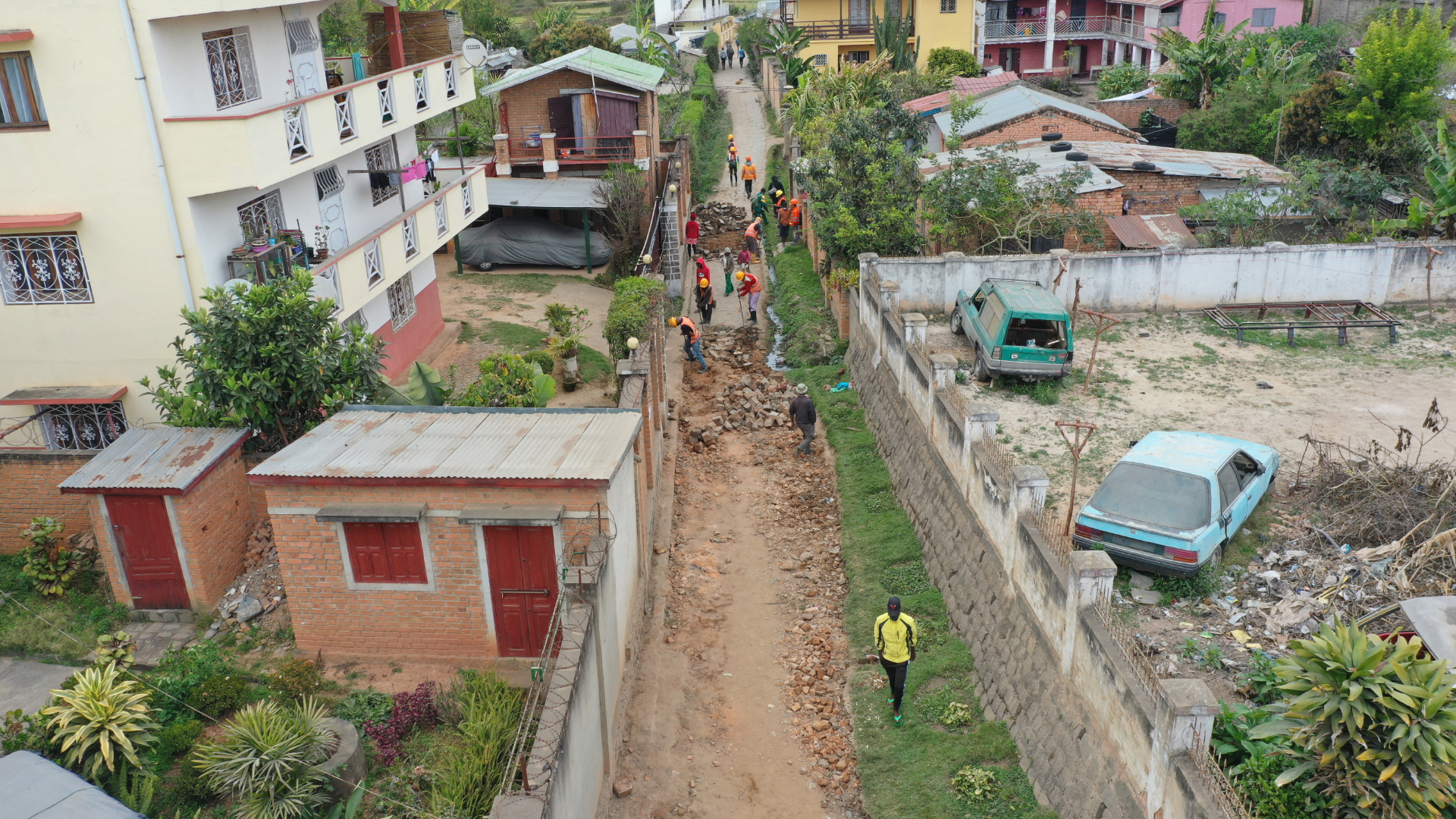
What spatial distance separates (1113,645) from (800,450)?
32.2ft

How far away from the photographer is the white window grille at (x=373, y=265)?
1705 cm

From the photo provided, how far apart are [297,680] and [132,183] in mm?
7646

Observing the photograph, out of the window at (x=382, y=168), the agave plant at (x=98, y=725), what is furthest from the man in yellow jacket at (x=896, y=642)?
the window at (x=382, y=168)

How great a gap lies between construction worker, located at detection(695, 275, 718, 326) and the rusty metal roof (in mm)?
9104

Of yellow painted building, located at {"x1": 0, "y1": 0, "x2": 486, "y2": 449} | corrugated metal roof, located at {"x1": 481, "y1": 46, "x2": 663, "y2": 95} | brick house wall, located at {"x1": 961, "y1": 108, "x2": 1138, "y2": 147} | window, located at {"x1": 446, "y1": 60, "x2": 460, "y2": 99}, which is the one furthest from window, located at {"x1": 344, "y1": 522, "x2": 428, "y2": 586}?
brick house wall, located at {"x1": 961, "y1": 108, "x2": 1138, "y2": 147}

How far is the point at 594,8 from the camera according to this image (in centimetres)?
8488

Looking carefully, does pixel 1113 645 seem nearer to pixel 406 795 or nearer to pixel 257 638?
pixel 406 795

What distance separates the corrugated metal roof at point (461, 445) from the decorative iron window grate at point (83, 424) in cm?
505

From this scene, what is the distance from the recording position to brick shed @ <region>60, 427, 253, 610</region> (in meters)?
12.0

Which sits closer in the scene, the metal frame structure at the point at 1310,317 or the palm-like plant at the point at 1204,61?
the metal frame structure at the point at 1310,317

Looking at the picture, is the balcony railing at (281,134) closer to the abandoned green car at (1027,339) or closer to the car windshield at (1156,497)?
the abandoned green car at (1027,339)

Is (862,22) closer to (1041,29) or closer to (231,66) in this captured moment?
(1041,29)

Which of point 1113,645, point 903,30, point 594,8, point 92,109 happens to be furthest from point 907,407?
point 594,8

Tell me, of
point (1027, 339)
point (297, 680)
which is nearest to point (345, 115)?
point (297, 680)
